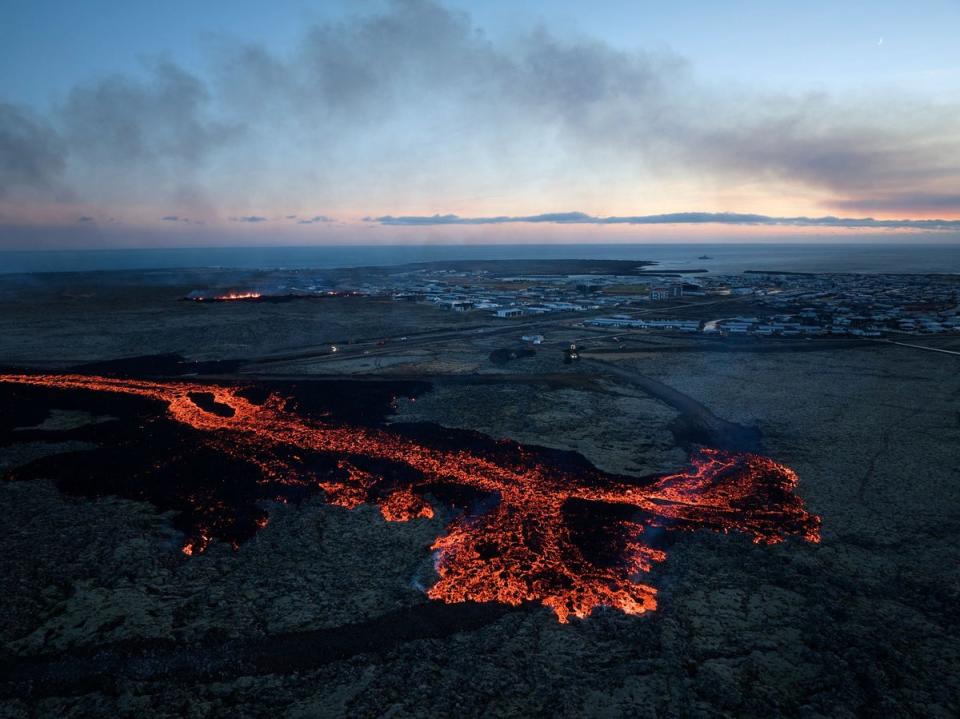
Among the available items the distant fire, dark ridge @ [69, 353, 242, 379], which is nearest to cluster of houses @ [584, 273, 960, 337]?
dark ridge @ [69, 353, 242, 379]

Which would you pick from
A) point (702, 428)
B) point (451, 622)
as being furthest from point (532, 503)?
point (702, 428)

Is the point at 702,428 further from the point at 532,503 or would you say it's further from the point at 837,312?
the point at 837,312

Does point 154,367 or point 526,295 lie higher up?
point 526,295

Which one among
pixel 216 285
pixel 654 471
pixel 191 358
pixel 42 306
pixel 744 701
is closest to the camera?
pixel 744 701

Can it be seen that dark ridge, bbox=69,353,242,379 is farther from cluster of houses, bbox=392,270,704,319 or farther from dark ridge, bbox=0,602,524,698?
cluster of houses, bbox=392,270,704,319

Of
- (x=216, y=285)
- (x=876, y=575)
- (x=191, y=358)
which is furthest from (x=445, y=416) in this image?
(x=216, y=285)

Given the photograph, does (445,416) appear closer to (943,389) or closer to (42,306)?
(943,389)
